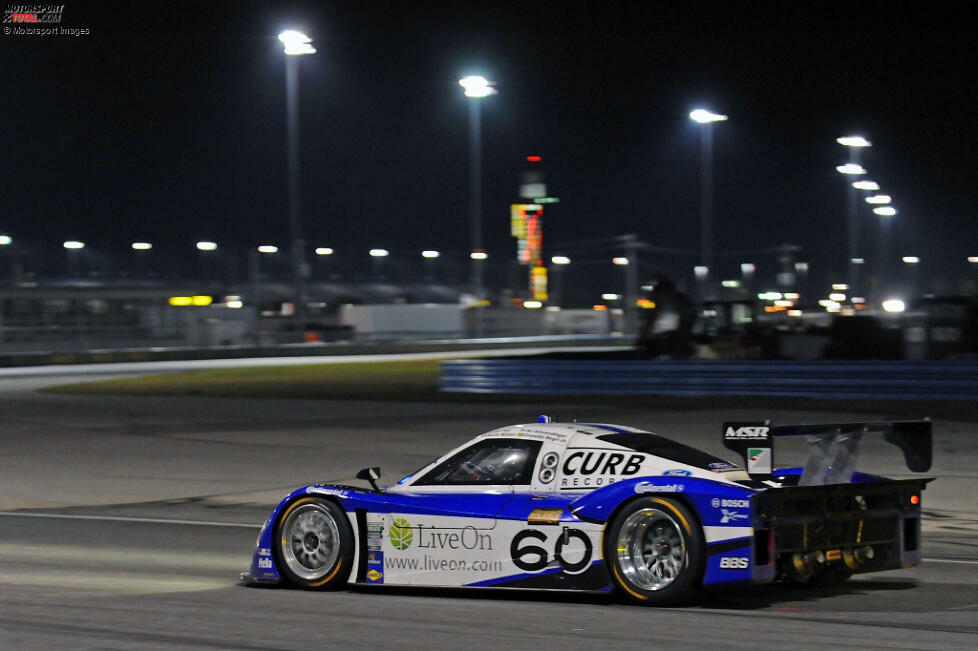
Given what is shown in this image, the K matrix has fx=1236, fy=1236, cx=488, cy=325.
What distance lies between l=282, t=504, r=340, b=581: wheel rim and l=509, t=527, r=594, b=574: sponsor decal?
1278 mm

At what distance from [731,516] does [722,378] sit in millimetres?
16529

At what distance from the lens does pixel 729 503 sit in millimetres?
6277

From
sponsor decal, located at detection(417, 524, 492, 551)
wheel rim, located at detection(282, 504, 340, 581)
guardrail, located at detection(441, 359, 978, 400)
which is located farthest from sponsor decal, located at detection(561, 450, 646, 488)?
guardrail, located at detection(441, 359, 978, 400)

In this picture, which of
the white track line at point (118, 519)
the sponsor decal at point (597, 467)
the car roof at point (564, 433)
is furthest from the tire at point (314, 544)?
the white track line at point (118, 519)

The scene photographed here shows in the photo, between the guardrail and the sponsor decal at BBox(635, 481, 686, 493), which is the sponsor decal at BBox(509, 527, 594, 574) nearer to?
the sponsor decal at BBox(635, 481, 686, 493)

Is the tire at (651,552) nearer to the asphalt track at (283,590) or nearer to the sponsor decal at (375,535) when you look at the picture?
the asphalt track at (283,590)

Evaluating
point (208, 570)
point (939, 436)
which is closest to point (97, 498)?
point (208, 570)

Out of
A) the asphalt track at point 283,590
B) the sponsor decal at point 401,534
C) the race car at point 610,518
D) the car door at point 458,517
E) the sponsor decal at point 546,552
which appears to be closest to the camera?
the asphalt track at point 283,590

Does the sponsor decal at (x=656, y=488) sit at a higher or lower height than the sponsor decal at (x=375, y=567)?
higher

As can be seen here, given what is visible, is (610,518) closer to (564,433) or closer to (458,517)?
(564,433)

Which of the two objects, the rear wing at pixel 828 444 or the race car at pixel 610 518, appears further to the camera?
the rear wing at pixel 828 444

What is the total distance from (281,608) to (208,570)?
1.79 metres

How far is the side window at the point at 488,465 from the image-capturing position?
7145mm

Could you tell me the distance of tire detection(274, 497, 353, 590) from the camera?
744cm
